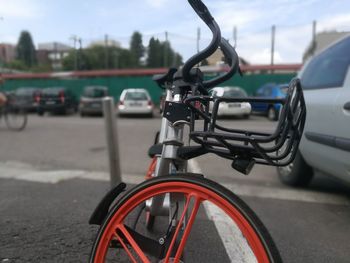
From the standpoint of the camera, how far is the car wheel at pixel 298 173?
173 inches

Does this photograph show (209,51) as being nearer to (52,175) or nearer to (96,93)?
(52,175)

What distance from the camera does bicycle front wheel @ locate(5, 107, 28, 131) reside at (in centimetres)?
1127

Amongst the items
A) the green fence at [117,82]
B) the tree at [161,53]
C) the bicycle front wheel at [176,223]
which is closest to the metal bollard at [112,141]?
the tree at [161,53]

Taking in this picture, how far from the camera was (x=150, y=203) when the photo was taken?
204 centimetres

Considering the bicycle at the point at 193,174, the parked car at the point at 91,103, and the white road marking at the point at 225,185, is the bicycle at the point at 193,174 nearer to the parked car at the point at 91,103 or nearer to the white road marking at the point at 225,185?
the white road marking at the point at 225,185

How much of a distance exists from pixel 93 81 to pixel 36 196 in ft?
72.3

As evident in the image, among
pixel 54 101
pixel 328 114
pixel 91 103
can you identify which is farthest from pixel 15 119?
pixel 328 114

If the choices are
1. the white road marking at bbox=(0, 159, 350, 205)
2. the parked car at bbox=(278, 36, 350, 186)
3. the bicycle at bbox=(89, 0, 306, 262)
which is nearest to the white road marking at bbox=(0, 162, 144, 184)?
the white road marking at bbox=(0, 159, 350, 205)

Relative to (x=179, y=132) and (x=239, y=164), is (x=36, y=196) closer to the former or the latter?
(x=179, y=132)

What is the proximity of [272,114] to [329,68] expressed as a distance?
6.43 feet

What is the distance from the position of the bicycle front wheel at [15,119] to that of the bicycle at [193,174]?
33.3 ft

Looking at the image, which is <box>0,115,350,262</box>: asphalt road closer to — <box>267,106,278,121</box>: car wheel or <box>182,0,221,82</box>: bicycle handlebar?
<box>267,106,278,121</box>: car wheel

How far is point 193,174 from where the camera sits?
1.67 metres

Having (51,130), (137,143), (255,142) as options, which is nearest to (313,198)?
(255,142)
